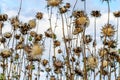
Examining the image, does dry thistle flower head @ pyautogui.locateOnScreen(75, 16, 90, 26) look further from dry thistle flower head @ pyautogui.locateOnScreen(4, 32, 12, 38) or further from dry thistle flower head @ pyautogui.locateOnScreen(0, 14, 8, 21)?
dry thistle flower head @ pyautogui.locateOnScreen(0, 14, 8, 21)

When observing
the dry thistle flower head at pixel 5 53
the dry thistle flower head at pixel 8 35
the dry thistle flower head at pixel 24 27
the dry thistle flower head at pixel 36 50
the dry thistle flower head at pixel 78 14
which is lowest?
the dry thistle flower head at pixel 5 53

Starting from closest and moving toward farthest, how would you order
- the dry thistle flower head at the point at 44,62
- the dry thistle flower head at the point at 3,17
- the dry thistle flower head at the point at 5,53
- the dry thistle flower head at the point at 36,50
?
1. the dry thistle flower head at the point at 36,50
2. the dry thistle flower head at the point at 5,53
3. the dry thistle flower head at the point at 3,17
4. the dry thistle flower head at the point at 44,62

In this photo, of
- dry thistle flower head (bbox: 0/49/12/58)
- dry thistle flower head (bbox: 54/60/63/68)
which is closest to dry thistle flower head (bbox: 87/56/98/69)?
dry thistle flower head (bbox: 54/60/63/68)

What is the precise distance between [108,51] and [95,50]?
3.37 feet

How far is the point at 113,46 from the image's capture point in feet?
22.7

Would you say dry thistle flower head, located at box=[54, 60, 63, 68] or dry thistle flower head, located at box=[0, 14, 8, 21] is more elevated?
dry thistle flower head, located at box=[0, 14, 8, 21]

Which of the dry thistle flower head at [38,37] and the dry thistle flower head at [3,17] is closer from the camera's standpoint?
the dry thistle flower head at [38,37]

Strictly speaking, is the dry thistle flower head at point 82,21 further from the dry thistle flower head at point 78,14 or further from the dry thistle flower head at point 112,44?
the dry thistle flower head at point 112,44

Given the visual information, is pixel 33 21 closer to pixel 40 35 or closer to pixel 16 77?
pixel 40 35

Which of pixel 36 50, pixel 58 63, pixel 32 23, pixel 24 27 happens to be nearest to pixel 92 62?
pixel 58 63

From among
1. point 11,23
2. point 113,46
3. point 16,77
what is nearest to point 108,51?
point 113,46

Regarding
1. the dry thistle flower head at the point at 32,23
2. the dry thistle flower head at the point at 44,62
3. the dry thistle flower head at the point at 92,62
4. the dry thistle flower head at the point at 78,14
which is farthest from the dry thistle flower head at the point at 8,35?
the dry thistle flower head at the point at 92,62

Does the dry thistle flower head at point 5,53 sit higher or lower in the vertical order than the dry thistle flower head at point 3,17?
lower

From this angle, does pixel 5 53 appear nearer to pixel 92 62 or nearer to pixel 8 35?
pixel 8 35
